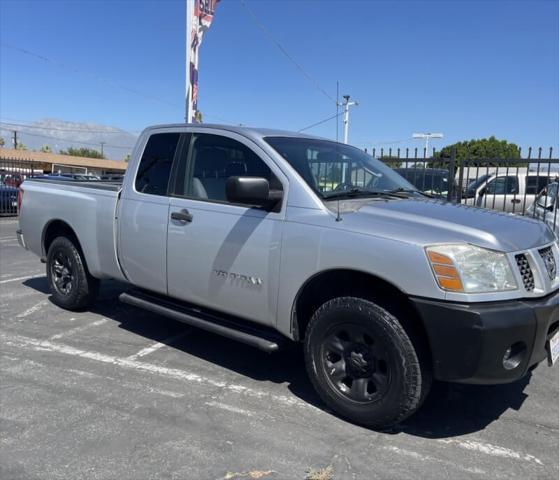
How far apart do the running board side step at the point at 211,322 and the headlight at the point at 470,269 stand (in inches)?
51.9

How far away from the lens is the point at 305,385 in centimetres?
396

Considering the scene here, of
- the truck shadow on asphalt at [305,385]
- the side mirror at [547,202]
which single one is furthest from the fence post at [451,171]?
the truck shadow on asphalt at [305,385]

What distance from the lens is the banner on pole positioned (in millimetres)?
13398

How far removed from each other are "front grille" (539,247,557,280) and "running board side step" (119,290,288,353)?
180cm

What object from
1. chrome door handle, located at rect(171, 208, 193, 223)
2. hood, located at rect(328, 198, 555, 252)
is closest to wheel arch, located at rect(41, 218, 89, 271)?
chrome door handle, located at rect(171, 208, 193, 223)

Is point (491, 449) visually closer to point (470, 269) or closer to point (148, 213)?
point (470, 269)

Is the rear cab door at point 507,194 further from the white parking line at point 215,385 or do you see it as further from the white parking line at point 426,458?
the white parking line at point 426,458


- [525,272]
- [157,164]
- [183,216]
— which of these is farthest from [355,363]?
[157,164]

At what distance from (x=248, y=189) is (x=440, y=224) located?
1255 mm

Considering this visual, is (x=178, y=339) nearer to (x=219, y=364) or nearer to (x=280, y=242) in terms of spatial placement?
(x=219, y=364)

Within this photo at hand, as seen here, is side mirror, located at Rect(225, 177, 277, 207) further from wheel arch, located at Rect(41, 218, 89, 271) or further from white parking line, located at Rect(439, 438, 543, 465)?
wheel arch, located at Rect(41, 218, 89, 271)

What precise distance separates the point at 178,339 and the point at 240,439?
6.61 ft

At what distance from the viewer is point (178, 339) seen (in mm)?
4973

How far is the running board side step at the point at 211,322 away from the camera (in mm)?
3679
